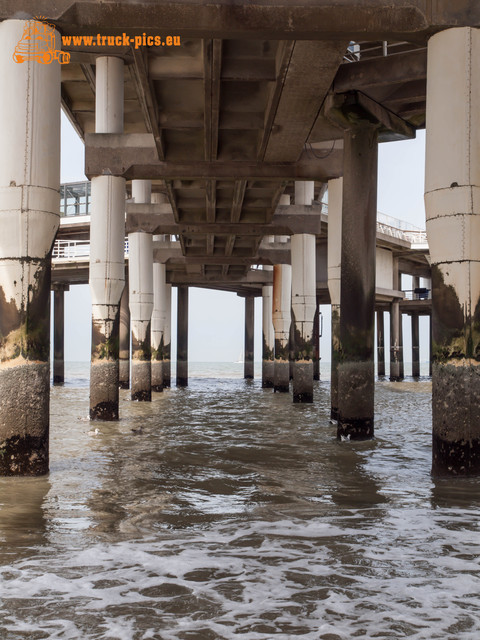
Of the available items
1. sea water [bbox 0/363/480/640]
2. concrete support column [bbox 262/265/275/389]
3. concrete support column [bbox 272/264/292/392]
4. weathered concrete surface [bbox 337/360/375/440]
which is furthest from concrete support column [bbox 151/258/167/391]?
sea water [bbox 0/363/480/640]

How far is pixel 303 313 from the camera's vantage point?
79.3ft

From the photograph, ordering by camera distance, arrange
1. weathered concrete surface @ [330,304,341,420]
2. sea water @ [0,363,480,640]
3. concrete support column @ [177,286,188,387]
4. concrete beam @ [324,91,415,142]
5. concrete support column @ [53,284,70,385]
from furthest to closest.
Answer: concrete support column @ [53,284,70,385], concrete support column @ [177,286,188,387], weathered concrete surface @ [330,304,341,420], concrete beam @ [324,91,415,142], sea water @ [0,363,480,640]

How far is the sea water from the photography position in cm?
430

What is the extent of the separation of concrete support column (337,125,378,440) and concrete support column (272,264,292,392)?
55.0ft

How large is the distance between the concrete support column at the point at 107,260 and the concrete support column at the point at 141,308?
6.08 meters

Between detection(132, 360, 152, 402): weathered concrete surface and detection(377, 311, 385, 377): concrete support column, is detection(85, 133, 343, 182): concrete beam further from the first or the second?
detection(377, 311, 385, 377): concrete support column

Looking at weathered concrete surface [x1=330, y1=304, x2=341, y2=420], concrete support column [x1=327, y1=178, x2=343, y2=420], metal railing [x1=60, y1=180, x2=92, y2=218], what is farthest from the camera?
metal railing [x1=60, y1=180, x2=92, y2=218]

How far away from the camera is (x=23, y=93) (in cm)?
902

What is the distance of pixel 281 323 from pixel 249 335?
55.5 ft

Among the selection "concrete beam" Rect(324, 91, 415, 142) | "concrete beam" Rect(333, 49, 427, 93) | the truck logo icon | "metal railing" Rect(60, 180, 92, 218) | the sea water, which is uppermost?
"metal railing" Rect(60, 180, 92, 218)

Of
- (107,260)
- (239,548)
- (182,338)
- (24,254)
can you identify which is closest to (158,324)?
(182,338)

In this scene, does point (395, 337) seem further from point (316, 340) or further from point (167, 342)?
point (167, 342)

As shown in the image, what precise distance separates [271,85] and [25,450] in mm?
8246

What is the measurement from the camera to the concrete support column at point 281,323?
30328 mm
